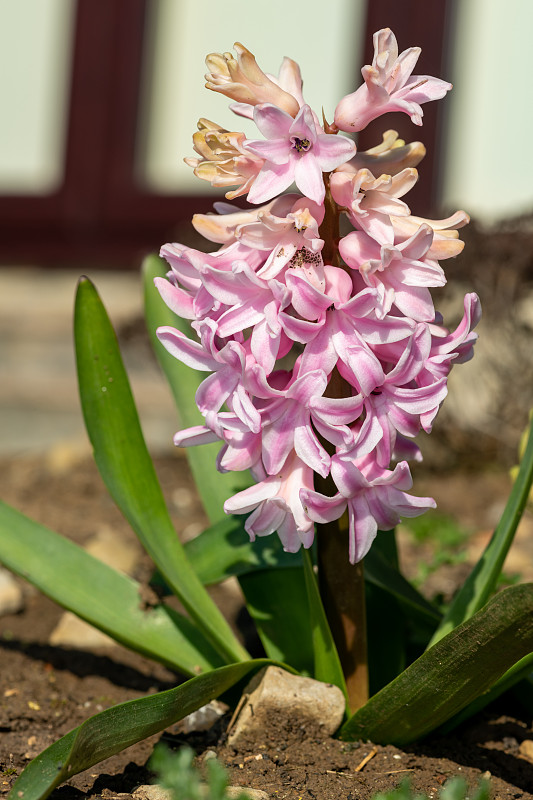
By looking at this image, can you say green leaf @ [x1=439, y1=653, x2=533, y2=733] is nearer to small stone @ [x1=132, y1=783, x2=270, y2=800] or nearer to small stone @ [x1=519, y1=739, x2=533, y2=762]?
small stone @ [x1=519, y1=739, x2=533, y2=762]

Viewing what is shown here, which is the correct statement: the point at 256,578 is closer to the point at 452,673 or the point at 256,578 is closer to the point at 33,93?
the point at 452,673

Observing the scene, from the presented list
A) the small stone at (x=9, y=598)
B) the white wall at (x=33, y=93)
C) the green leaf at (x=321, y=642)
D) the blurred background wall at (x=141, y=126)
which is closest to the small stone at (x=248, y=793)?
the green leaf at (x=321, y=642)

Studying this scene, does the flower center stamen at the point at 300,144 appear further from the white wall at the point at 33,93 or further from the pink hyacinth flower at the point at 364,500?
the white wall at the point at 33,93

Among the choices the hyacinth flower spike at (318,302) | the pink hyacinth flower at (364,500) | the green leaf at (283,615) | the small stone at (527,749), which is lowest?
the small stone at (527,749)

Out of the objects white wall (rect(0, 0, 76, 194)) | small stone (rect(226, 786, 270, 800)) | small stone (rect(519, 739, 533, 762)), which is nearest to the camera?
small stone (rect(226, 786, 270, 800))

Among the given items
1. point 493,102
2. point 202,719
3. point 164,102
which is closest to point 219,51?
point 164,102

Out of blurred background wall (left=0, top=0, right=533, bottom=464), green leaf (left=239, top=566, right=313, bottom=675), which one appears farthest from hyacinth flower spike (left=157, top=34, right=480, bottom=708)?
blurred background wall (left=0, top=0, right=533, bottom=464)

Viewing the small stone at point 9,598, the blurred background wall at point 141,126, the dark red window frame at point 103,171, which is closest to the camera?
the small stone at point 9,598

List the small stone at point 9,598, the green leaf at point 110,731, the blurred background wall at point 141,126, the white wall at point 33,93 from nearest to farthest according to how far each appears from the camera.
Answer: the green leaf at point 110,731 → the small stone at point 9,598 → the blurred background wall at point 141,126 → the white wall at point 33,93
